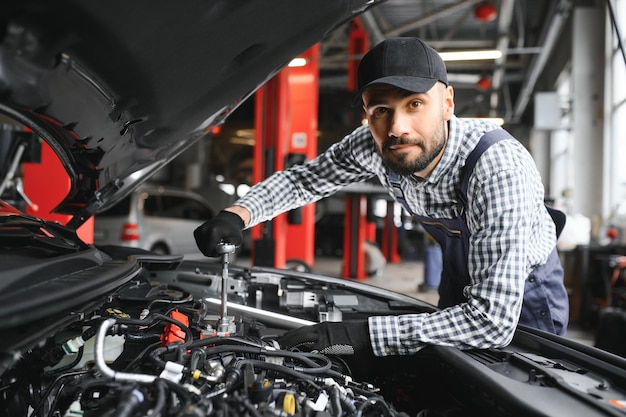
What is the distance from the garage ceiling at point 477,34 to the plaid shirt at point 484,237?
537 cm

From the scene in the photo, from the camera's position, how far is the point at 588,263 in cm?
472

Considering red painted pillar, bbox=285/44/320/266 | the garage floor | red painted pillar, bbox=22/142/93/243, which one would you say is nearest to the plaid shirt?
red painted pillar, bbox=22/142/93/243

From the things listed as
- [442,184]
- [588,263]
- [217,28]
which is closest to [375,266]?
[588,263]

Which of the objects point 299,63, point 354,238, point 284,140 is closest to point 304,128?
point 299,63

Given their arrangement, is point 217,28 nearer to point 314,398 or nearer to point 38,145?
point 314,398

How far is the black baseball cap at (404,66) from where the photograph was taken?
1.29 metres

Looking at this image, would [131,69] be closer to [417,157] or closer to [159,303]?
[159,303]

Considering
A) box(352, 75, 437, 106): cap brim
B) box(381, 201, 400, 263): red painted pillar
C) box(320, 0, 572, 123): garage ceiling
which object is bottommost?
box(381, 201, 400, 263): red painted pillar

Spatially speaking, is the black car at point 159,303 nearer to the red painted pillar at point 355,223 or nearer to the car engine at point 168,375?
the car engine at point 168,375

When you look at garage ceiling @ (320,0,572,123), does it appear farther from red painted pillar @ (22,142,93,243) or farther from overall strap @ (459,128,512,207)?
overall strap @ (459,128,512,207)

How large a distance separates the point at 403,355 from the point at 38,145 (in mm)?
2706

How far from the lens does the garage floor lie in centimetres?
432

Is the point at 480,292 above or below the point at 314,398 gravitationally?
above

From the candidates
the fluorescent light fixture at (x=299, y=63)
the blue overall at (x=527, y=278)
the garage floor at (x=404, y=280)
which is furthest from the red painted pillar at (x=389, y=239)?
the blue overall at (x=527, y=278)
